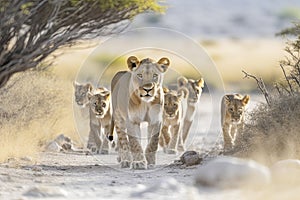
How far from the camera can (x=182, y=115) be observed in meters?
20.7

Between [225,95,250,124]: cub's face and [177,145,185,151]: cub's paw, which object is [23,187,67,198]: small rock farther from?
[177,145,185,151]: cub's paw

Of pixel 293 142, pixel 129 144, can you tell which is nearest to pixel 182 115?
pixel 129 144

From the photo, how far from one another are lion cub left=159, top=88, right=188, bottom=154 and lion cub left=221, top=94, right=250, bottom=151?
0.83 m

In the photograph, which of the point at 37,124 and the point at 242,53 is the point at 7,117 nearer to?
the point at 37,124

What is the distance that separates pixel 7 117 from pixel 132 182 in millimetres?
6014

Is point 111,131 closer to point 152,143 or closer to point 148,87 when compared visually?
point 152,143

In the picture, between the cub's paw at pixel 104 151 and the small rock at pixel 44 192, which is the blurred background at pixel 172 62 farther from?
the small rock at pixel 44 192

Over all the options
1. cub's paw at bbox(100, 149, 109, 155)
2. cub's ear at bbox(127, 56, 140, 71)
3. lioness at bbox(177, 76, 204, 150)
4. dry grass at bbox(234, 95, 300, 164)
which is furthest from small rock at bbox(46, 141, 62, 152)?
dry grass at bbox(234, 95, 300, 164)

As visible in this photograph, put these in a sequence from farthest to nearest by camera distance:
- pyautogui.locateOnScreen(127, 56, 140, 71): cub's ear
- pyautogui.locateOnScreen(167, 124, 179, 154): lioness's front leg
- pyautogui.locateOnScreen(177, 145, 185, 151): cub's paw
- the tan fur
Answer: pyautogui.locateOnScreen(177, 145, 185, 151): cub's paw, pyautogui.locateOnScreen(167, 124, 179, 154): lioness's front leg, the tan fur, pyautogui.locateOnScreen(127, 56, 140, 71): cub's ear

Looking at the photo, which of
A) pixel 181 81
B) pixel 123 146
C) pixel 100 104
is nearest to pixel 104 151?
pixel 100 104

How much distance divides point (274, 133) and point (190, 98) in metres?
4.84

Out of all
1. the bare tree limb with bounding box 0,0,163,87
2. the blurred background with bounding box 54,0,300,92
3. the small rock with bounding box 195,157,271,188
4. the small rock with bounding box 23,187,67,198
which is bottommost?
the small rock with bounding box 23,187,67,198

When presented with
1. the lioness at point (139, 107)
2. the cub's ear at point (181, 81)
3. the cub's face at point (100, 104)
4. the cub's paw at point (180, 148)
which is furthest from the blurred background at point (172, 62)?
the lioness at point (139, 107)

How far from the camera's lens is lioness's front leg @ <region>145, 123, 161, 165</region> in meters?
16.7
